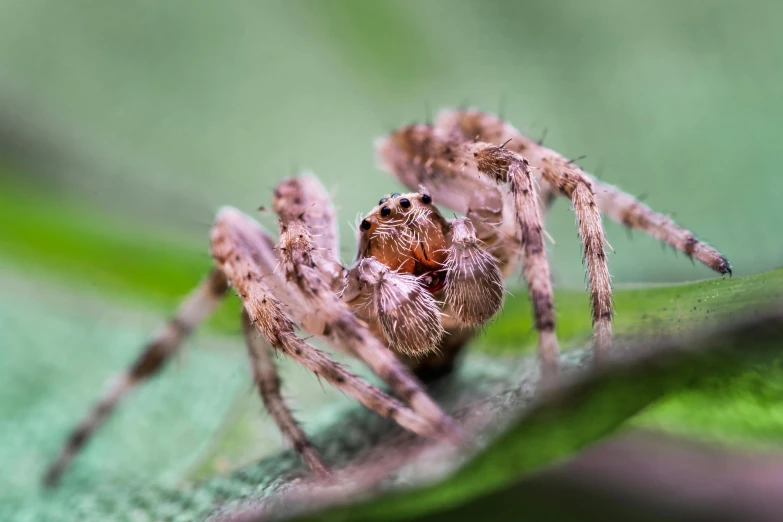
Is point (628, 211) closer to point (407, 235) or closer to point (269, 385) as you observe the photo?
point (407, 235)

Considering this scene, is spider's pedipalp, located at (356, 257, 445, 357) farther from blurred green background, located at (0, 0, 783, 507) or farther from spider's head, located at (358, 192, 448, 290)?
blurred green background, located at (0, 0, 783, 507)

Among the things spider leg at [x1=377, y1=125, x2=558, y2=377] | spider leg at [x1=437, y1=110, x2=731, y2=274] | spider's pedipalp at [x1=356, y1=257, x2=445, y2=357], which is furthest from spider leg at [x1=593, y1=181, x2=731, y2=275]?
spider's pedipalp at [x1=356, y1=257, x2=445, y2=357]

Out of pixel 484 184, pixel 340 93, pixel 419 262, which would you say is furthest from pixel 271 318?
pixel 340 93

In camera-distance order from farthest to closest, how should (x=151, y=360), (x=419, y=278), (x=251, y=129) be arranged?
(x=251, y=129)
(x=151, y=360)
(x=419, y=278)

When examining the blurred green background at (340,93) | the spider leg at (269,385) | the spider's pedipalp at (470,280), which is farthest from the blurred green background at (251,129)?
the spider's pedipalp at (470,280)

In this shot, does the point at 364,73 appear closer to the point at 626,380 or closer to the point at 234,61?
the point at 234,61

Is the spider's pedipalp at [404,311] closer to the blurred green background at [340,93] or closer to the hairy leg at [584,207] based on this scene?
the hairy leg at [584,207]

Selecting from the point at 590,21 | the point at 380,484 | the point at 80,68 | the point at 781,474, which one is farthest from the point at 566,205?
the point at 80,68
